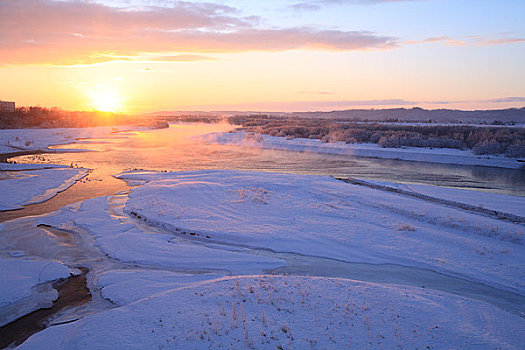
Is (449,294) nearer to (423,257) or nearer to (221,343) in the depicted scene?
(423,257)

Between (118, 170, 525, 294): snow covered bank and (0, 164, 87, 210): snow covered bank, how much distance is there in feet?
12.7

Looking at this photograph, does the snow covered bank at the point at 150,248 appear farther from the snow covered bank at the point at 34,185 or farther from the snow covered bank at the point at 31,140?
the snow covered bank at the point at 31,140

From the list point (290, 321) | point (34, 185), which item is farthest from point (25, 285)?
point (34, 185)

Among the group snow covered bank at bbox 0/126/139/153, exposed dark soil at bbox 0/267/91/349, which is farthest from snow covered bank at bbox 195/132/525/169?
exposed dark soil at bbox 0/267/91/349

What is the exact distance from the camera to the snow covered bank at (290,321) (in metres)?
5.02

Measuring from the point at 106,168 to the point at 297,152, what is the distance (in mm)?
17805

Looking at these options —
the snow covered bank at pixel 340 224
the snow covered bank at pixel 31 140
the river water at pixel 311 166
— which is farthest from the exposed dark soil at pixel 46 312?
the snow covered bank at pixel 31 140

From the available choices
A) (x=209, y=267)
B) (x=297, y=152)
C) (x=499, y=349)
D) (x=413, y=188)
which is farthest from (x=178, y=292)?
(x=297, y=152)

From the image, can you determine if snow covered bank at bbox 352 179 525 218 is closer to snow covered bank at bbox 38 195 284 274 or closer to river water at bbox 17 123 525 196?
river water at bbox 17 123 525 196

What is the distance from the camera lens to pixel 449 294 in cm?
702

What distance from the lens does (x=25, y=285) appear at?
288 inches

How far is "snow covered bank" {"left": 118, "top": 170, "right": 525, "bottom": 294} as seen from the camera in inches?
359

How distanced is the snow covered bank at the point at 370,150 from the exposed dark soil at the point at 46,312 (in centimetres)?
2777

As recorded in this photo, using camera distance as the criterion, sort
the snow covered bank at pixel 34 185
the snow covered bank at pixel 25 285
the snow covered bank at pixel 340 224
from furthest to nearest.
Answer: the snow covered bank at pixel 34 185, the snow covered bank at pixel 340 224, the snow covered bank at pixel 25 285
